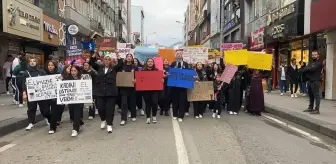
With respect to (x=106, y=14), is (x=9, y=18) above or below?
below

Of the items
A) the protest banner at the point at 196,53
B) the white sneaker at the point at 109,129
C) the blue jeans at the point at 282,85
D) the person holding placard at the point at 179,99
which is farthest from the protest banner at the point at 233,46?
the white sneaker at the point at 109,129

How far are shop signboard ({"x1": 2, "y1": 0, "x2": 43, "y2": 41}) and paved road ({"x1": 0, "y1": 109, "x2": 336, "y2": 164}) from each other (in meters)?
9.20

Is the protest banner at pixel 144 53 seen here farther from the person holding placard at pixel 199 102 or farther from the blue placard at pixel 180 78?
the blue placard at pixel 180 78

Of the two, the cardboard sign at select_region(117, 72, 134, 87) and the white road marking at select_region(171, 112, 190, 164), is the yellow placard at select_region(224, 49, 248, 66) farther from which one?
the white road marking at select_region(171, 112, 190, 164)

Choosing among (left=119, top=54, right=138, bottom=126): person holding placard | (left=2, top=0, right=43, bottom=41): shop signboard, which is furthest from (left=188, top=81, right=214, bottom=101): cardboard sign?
(left=2, top=0, right=43, bottom=41): shop signboard

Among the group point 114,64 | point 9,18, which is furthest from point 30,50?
point 114,64

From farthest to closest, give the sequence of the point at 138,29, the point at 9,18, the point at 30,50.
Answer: the point at 138,29 < the point at 30,50 < the point at 9,18

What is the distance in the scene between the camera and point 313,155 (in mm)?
7684

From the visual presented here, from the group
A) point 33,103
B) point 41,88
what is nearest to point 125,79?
point 41,88

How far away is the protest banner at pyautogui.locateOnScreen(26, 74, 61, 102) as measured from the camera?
994cm

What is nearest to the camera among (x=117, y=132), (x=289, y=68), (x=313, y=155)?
(x=313, y=155)

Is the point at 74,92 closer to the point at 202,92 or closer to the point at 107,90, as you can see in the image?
the point at 107,90

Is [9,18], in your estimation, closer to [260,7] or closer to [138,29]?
[260,7]

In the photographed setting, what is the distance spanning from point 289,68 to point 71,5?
59.9 ft
